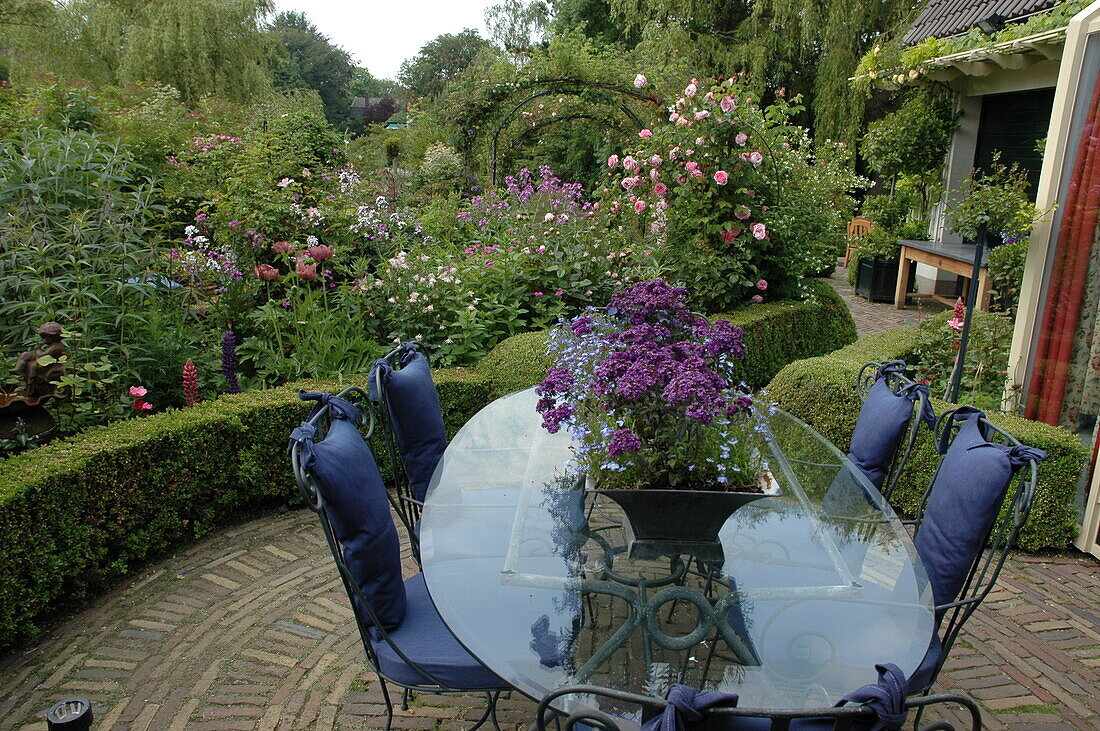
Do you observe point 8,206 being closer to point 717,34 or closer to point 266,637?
point 266,637

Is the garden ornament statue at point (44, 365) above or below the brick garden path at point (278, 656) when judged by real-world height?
above

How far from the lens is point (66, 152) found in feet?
14.1

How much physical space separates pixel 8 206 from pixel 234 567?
2412 millimetres

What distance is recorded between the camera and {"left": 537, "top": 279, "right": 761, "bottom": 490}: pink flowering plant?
79.7 inches

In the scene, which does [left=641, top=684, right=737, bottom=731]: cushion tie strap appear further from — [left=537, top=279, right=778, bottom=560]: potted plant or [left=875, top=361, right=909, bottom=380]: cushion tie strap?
[left=875, top=361, right=909, bottom=380]: cushion tie strap

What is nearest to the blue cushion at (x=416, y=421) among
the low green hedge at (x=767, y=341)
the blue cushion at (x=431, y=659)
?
the blue cushion at (x=431, y=659)

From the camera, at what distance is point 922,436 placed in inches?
154

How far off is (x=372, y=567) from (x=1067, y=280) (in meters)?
3.64

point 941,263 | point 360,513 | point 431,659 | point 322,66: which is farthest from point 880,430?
point 322,66

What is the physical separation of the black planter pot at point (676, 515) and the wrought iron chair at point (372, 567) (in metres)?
0.56

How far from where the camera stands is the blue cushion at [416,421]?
2801 millimetres

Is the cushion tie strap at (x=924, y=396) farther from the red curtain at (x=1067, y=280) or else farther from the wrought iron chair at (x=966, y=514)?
the red curtain at (x=1067, y=280)

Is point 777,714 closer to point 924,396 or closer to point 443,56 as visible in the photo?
point 924,396

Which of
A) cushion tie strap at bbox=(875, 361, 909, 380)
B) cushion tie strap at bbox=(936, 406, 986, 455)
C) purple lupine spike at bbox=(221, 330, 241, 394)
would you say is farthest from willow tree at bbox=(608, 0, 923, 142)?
cushion tie strap at bbox=(936, 406, 986, 455)
